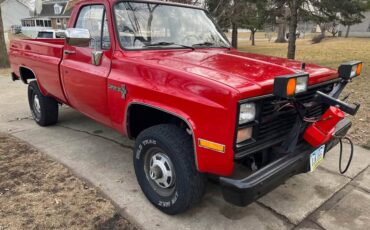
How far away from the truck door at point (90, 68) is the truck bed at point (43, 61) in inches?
9.7

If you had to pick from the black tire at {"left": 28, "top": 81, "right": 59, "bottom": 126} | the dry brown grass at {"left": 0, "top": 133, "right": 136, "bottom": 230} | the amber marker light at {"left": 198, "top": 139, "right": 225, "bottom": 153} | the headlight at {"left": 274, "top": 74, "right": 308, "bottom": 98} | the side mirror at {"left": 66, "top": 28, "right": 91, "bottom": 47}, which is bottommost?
the dry brown grass at {"left": 0, "top": 133, "right": 136, "bottom": 230}

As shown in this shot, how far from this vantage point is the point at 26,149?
4582 mm

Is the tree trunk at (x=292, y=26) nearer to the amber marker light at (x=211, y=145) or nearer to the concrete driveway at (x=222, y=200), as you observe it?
the concrete driveway at (x=222, y=200)

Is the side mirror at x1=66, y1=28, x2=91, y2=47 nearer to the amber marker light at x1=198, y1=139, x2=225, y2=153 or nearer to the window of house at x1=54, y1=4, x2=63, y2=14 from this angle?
the amber marker light at x1=198, y1=139, x2=225, y2=153

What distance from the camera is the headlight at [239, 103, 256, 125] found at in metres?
2.41

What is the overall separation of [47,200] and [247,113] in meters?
2.15

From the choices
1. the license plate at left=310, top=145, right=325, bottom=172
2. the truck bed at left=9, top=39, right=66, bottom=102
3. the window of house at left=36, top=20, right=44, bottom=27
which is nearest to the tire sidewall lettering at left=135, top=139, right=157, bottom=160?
the license plate at left=310, top=145, right=325, bottom=172

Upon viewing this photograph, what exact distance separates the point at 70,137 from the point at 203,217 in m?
2.80

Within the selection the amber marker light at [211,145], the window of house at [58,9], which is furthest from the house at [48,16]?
the amber marker light at [211,145]

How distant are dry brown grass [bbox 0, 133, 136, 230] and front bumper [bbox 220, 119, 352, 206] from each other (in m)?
1.01

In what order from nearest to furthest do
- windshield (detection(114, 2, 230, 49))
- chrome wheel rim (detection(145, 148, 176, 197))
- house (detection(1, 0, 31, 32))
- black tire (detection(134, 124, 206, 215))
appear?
1. black tire (detection(134, 124, 206, 215))
2. chrome wheel rim (detection(145, 148, 176, 197))
3. windshield (detection(114, 2, 230, 49))
4. house (detection(1, 0, 31, 32))

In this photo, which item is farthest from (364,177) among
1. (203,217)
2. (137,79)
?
(137,79)

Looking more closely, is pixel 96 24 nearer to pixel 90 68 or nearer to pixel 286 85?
pixel 90 68

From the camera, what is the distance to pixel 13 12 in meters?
61.8
